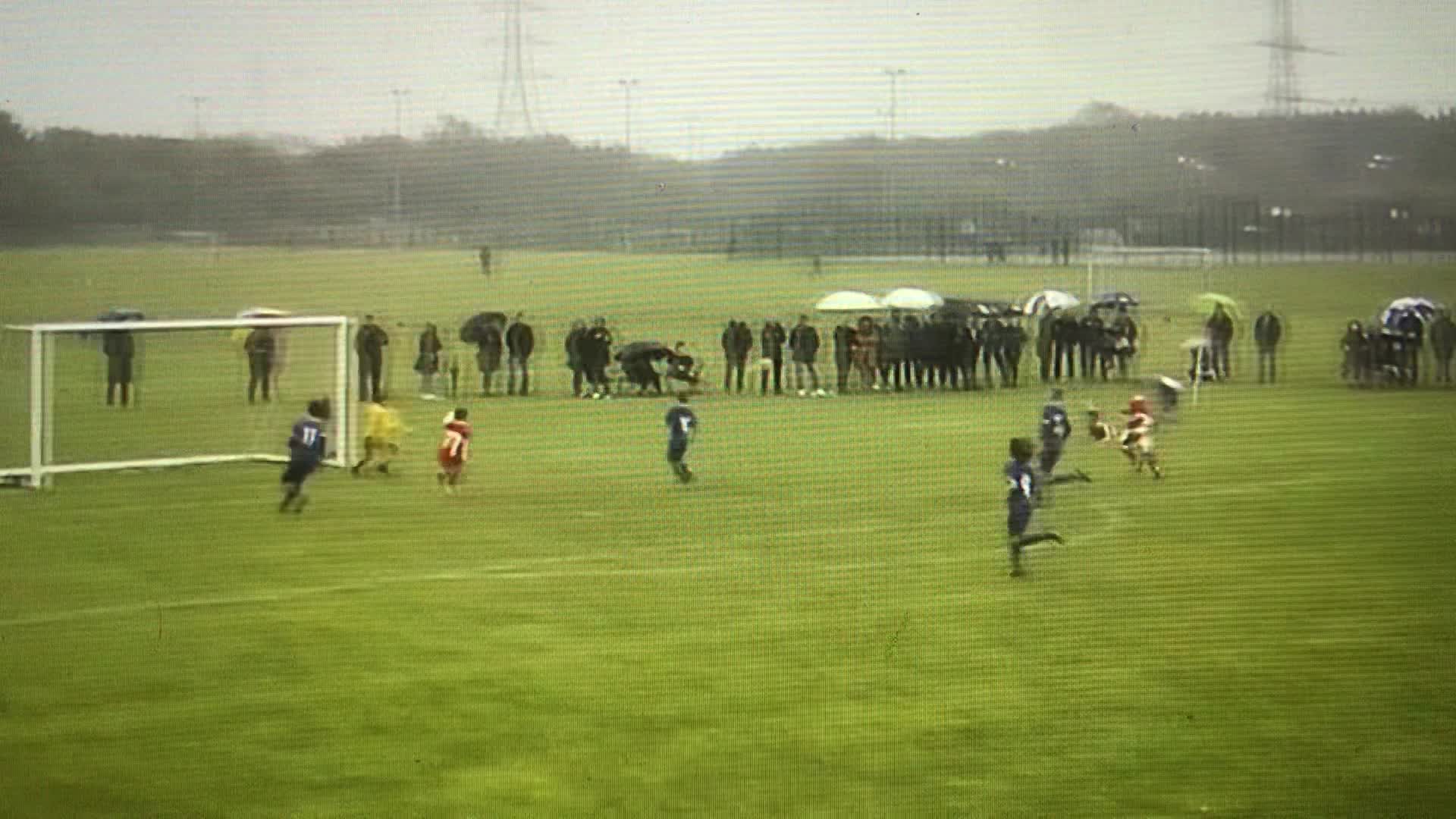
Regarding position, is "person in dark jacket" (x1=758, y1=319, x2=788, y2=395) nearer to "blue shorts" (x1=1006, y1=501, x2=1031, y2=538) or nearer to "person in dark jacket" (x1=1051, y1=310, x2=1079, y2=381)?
"person in dark jacket" (x1=1051, y1=310, x2=1079, y2=381)

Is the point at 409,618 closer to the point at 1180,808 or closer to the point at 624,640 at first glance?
the point at 624,640

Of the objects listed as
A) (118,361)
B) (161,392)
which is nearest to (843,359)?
(161,392)

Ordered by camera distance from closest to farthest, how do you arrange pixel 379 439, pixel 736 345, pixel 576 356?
pixel 379 439 → pixel 736 345 → pixel 576 356

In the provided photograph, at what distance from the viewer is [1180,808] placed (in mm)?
5113

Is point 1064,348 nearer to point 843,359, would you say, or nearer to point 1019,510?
point 843,359

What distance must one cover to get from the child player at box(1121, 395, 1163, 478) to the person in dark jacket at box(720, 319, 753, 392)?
7.74 feet

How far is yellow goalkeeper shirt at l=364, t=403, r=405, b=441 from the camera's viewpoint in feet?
32.7

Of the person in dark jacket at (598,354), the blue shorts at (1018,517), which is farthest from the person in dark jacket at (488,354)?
the blue shorts at (1018,517)

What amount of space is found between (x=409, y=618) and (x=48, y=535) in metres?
2.12

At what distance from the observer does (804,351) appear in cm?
1233

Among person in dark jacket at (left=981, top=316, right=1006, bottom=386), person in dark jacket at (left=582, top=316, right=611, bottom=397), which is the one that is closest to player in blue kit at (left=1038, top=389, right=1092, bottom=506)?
person in dark jacket at (left=981, top=316, right=1006, bottom=386)

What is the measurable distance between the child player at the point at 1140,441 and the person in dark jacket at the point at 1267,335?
81cm

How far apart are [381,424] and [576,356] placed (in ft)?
7.81

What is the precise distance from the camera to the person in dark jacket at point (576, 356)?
11.0 metres
